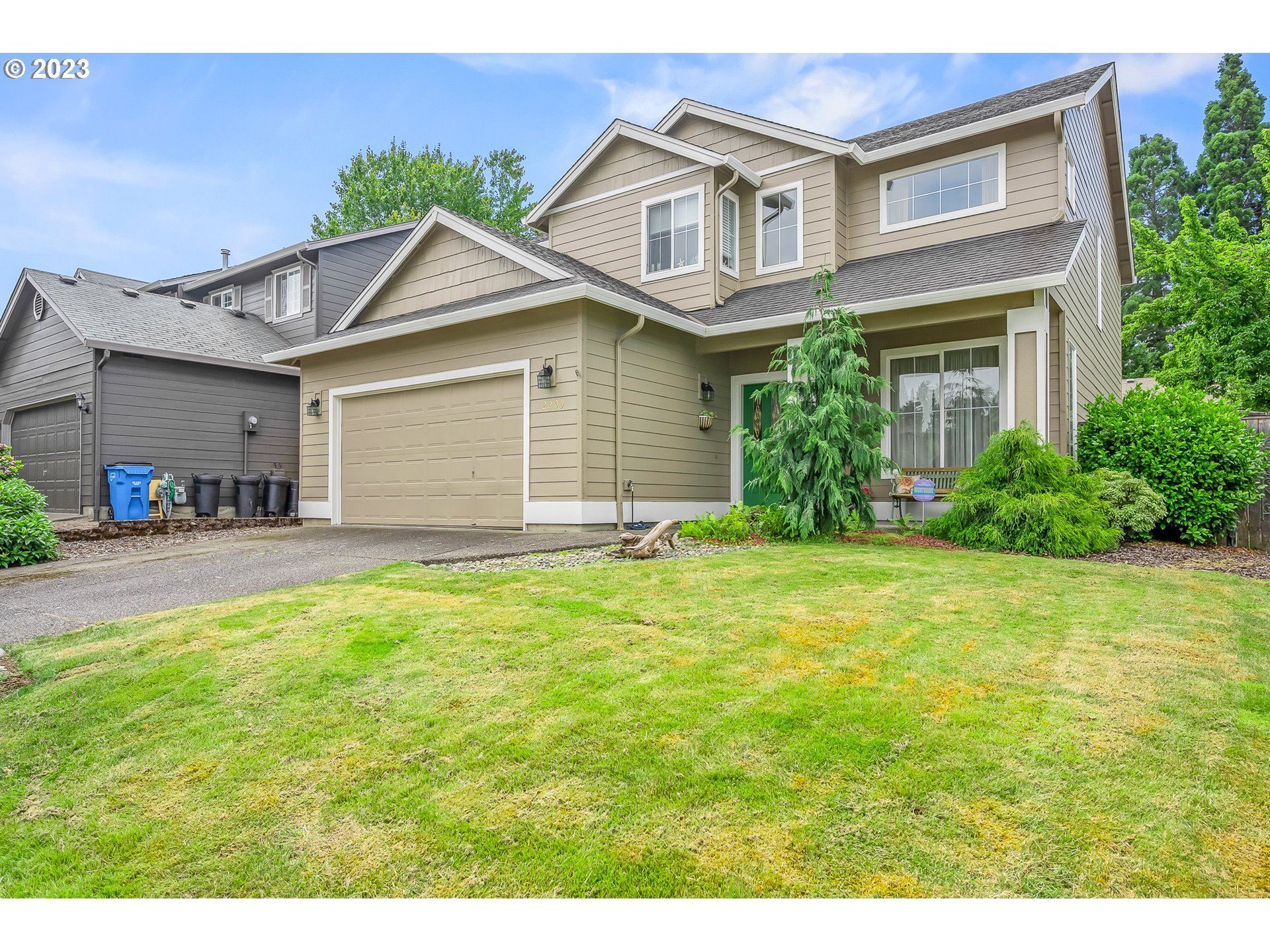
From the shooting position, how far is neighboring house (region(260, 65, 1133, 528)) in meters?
9.08

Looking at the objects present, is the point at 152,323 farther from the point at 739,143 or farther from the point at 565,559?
the point at 565,559

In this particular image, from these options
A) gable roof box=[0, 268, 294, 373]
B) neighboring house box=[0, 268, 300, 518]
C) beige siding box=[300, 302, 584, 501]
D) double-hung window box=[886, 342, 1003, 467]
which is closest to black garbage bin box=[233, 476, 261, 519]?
neighboring house box=[0, 268, 300, 518]

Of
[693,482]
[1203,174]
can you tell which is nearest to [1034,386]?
[693,482]

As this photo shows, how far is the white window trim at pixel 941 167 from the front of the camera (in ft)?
33.8

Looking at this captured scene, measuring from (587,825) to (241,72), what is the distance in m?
9.52

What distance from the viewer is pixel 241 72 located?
8602mm

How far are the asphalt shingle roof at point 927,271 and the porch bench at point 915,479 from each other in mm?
2361

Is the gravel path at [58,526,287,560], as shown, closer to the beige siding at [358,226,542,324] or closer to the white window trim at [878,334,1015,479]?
the beige siding at [358,226,542,324]

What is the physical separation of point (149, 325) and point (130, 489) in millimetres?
3471

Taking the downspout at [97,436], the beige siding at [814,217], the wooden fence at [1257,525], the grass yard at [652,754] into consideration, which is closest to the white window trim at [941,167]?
the beige siding at [814,217]

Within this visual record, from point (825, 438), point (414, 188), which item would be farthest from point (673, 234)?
point (414, 188)

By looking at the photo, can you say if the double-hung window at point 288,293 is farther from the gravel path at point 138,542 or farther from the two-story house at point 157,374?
the gravel path at point 138,542

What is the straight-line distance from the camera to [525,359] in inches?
372

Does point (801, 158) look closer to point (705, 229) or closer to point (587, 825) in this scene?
point (705, 229)
